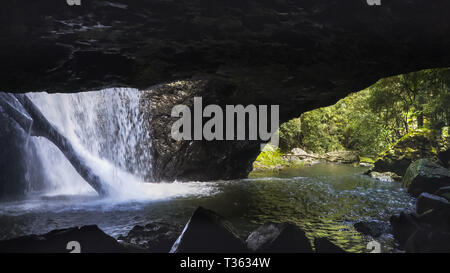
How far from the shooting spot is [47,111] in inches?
489

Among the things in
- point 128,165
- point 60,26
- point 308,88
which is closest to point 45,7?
point 60,26

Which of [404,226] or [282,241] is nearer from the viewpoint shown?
[282,241]

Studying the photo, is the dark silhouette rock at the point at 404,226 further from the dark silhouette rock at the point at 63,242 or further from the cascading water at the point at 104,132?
the cascading water at the point at 104,132

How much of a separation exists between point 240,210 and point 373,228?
3.36 metres

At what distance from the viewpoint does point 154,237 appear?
5414 millimetres

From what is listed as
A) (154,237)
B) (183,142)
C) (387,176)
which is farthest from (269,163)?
(154,237)

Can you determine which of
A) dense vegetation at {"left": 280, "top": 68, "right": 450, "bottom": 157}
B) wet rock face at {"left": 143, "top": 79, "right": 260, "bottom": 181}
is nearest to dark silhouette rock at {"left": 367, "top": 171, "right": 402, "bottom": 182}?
dense vegetation at {"left": 280, "top": 68, "right": 450, "bottom": 157}

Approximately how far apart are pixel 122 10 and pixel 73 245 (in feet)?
11.3

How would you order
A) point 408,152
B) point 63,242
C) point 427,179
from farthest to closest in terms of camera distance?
point 408,152 < point 427,179 < point 63,242

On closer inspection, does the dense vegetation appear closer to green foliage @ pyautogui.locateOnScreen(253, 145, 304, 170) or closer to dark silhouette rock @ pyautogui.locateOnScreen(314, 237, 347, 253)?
green foliage @ pyautogui.locateOnScreen(253, 145, 304, 170)

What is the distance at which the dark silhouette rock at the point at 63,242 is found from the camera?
4281 millimetres

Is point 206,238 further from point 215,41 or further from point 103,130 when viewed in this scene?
point 103,130

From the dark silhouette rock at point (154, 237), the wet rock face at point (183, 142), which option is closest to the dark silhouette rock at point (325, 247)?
the dark silhouette rock at point (154, 237)

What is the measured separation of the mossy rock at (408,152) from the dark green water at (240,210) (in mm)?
4671
